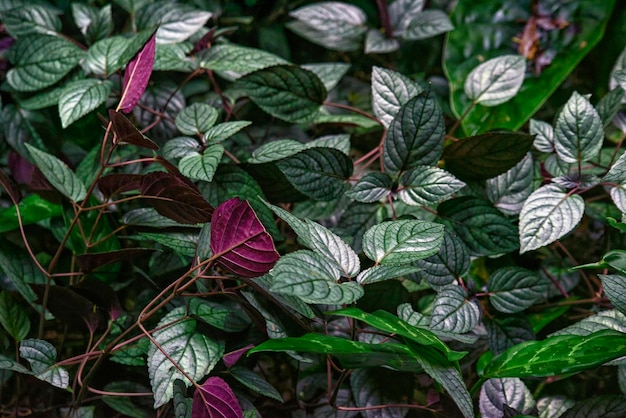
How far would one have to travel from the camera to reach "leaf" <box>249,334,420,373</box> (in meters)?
0.70

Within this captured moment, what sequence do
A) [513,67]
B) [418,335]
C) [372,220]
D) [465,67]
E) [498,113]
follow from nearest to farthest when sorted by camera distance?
[418,335]
[372,220]
[513,67]
[498,113]
[465,67]

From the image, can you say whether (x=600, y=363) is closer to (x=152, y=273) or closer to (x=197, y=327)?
(x=197, y=327)

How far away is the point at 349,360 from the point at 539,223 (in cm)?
31

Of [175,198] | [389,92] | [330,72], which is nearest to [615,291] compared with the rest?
[389,92]

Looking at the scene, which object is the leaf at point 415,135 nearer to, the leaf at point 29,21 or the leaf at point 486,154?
the leaf at point 486,154

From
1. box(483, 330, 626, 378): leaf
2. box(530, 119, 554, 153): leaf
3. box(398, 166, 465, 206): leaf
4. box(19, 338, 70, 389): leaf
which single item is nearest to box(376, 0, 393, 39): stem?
box(530, 119, 554, 153): leaf

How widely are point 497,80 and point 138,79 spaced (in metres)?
0.61

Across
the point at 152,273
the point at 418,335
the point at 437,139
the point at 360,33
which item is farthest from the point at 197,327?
the point at 360,33

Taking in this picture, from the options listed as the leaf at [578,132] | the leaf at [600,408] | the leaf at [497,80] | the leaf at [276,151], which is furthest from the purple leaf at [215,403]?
the leaf at [497,80]

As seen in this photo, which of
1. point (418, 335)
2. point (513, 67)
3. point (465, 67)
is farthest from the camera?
point (465, 67)

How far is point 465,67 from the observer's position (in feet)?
4.68

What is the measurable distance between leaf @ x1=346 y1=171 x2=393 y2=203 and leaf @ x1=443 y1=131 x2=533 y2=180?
0.12 metres

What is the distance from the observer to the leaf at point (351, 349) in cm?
70

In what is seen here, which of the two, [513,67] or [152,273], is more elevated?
[513,67]
